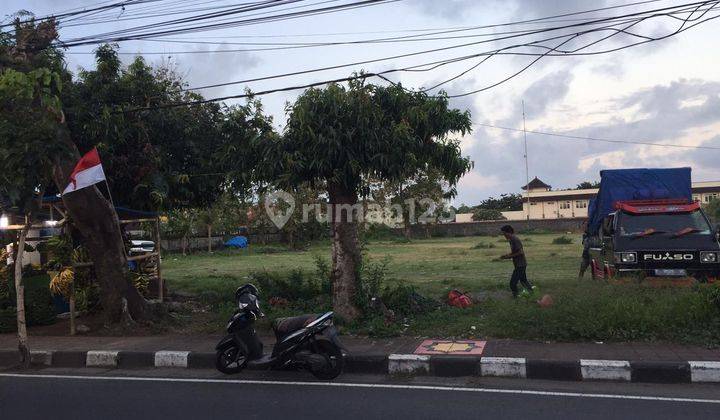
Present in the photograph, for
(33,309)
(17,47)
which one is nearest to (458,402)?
(33,309)

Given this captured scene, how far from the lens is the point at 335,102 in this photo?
353 inches

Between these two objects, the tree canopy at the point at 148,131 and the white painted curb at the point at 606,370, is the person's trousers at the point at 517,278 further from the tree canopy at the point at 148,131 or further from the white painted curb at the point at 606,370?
the tree canopy at the point at 148,131

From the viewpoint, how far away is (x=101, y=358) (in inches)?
340

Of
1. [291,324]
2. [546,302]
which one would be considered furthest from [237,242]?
[291,324]

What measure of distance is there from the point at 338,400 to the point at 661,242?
7139 millimetres

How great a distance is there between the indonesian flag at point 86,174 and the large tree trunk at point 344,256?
3550 millimetres

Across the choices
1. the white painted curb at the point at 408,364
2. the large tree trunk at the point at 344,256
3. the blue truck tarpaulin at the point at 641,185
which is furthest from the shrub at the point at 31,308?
the blue truck tarpaulin at the point at 641,185

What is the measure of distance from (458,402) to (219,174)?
714 cm

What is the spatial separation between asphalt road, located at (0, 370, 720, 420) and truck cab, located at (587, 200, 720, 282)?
162 inches

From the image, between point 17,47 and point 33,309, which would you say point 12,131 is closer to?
point 17,47

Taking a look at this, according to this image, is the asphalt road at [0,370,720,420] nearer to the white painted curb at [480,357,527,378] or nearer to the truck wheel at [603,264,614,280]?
the white painted curb at [480,357,527,378]

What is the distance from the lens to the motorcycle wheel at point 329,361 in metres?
7.14

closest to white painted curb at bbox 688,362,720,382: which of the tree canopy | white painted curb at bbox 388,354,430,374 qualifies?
white painted curb at bbox 388,354,430,374

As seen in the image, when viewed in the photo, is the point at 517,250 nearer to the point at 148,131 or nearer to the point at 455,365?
the point at 455,365
